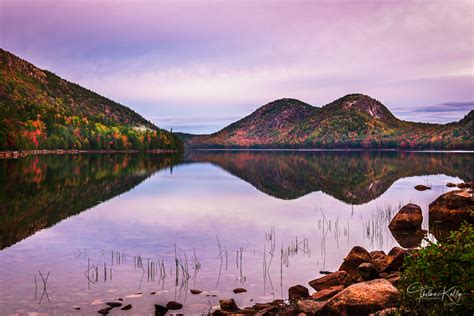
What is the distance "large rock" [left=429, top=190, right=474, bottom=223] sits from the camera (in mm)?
37562

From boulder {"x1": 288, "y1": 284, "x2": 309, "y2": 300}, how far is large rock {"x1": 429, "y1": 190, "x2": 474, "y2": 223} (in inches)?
930

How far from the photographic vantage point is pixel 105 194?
6250cm

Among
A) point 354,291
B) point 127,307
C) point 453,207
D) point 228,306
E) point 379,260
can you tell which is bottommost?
point 127,307

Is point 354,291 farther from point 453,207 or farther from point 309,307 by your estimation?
point 453,207

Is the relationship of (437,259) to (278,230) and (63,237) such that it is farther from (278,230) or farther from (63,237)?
(63,237)

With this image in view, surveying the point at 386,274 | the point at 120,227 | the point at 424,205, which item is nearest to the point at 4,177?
the point at 120,227

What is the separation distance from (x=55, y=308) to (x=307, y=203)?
39.9 metres

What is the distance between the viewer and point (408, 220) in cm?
3553

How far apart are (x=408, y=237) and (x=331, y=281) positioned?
15.3m

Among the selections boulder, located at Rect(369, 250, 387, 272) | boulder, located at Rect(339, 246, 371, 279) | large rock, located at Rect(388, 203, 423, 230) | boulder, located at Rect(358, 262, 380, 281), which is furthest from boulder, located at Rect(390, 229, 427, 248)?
boulder, located at Rect(358, 262, 380, 281)

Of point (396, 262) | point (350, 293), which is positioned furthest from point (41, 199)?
point (350, 293)

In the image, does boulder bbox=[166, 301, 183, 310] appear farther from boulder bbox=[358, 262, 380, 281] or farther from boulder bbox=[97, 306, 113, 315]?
boulder bbox=[358, 262, 380, 281]

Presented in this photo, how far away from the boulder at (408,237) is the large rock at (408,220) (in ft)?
1.09

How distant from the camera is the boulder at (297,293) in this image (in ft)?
62.3
